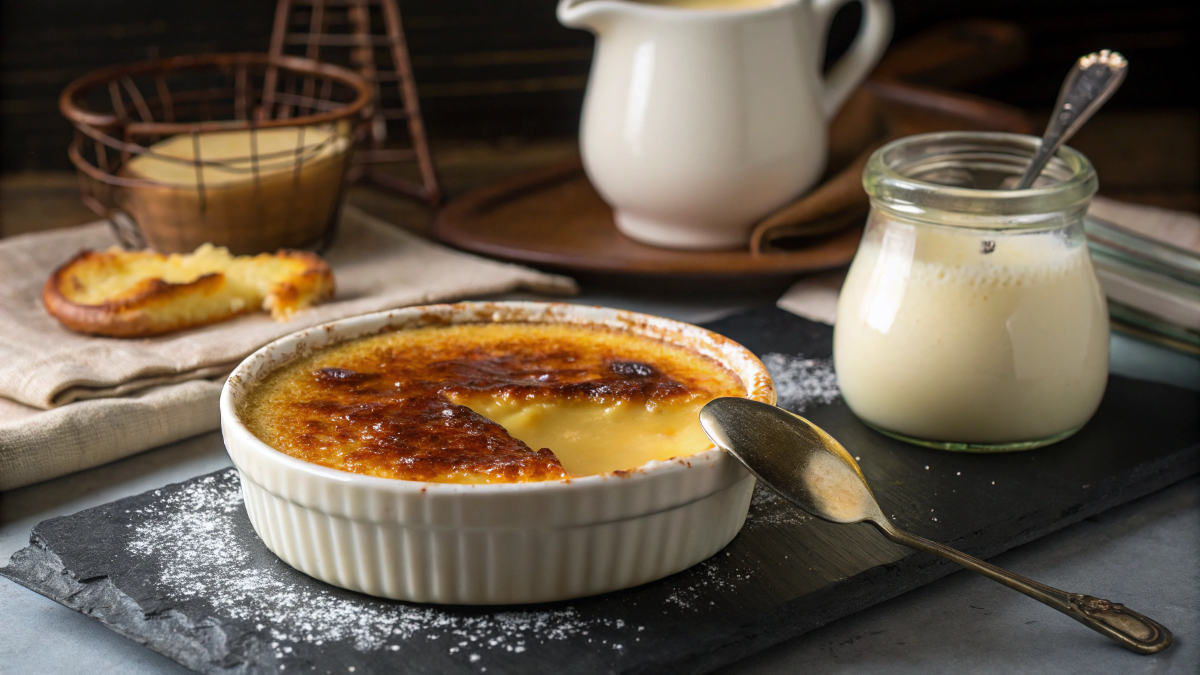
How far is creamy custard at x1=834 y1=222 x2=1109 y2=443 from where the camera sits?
124 cm

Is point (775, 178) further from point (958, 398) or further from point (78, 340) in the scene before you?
point (78, 340)

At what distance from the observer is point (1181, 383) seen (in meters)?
1.57

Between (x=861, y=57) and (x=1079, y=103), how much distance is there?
2.35 ft

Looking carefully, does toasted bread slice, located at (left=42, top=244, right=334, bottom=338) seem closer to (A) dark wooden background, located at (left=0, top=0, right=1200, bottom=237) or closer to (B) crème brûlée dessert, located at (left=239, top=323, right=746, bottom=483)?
(B) crème brûlée dessert, located at (left=239, top=323, right=746, bottom=483)

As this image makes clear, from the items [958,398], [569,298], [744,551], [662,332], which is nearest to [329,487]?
[744,551]

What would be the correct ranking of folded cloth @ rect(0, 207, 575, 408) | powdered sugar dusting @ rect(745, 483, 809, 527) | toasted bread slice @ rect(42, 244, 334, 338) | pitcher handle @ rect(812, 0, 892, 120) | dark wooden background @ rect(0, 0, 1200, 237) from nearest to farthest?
powdered sugar dusting @ rect(745, 483, 809, 527)
folded cloth @ rect(0, 207, 575, 408)
toasted bread slice @ rect(42, 244, 334, 338)
pitcher handle @ rect(812, 0, 892, 120)
dark wooden background @ rect(0, 0, 1200, 237)

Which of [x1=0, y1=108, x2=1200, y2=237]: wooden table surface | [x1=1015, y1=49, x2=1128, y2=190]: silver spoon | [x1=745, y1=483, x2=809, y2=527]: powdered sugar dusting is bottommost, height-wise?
[x1=0, y1=108, x2=1200, y2=237]: wooden table surface

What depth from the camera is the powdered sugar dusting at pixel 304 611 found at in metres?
0.95

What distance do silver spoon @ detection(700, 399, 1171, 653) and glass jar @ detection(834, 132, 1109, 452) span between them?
208mm

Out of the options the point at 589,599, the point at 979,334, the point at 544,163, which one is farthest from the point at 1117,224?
the point at 589,599

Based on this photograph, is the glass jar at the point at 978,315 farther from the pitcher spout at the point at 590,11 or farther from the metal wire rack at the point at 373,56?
the metal wire rack at the point at 373,56

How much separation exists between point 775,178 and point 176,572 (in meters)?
1.19

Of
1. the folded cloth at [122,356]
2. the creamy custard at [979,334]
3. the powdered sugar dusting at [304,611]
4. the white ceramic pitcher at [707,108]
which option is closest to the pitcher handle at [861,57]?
the white ceramic pitcher at [707,108]

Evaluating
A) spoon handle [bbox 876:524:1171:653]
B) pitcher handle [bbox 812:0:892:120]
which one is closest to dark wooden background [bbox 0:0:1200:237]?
pitcher handle [bbox 812:0:892:120]
